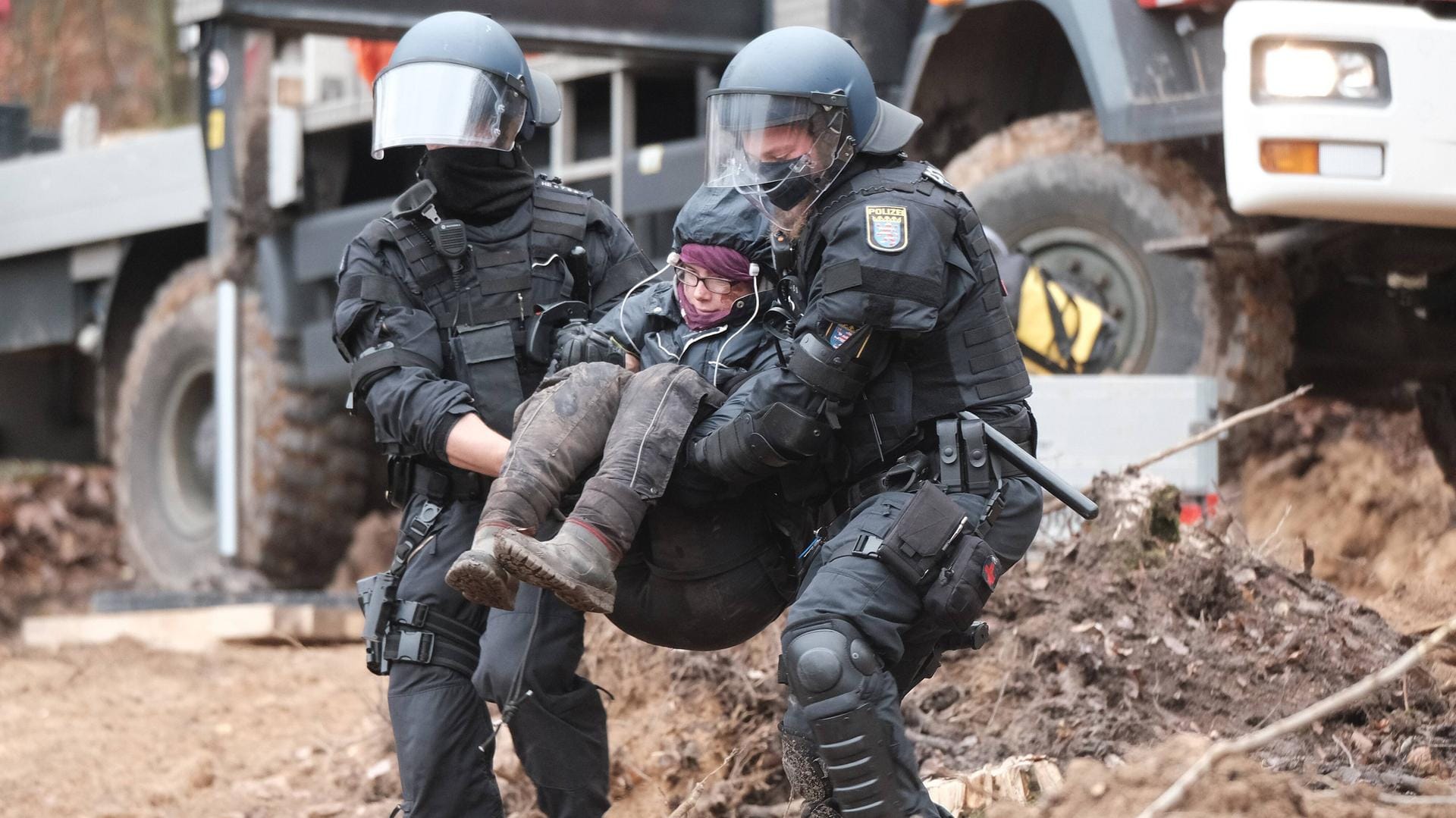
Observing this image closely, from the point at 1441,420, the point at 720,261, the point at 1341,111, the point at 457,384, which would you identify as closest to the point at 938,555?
the point at 720,261

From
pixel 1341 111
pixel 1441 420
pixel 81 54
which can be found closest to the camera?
pixel 1341 111

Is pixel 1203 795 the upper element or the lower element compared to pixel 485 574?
lower

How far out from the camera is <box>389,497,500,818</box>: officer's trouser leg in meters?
4.23

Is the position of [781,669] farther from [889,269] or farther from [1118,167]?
[1118,167]

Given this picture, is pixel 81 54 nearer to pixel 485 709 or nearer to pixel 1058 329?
pixel 1058 329

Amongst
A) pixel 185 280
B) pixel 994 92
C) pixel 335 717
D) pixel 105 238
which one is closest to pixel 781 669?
pixel 335 717

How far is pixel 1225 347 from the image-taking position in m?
6.03

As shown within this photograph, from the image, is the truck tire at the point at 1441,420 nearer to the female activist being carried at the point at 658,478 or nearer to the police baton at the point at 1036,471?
the police baton at the point at 1036,471

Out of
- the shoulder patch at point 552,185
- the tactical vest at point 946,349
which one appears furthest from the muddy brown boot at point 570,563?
the shoulder patch at point 552,185

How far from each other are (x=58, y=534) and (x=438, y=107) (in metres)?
6.97

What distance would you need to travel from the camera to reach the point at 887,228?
371 cm

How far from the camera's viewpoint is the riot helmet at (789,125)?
386 centimetres

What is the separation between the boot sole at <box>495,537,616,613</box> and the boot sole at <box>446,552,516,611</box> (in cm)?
4

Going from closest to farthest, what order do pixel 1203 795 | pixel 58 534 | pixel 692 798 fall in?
pixel 1203 795, pixel 692 798, pixel 58 534
